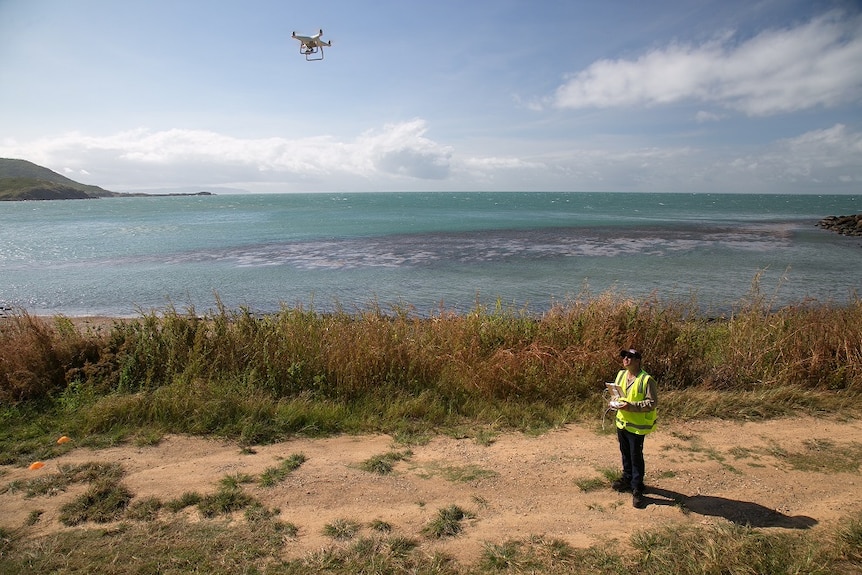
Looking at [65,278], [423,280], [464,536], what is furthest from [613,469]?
[65,278]

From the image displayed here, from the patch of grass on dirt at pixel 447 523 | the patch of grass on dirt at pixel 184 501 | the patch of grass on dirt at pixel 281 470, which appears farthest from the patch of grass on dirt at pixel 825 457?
the patch of grass on dirt at pixel 184 501

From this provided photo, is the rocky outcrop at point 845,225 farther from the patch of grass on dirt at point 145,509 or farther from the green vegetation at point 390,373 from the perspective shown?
the patch of grass on dirt at point 145,509

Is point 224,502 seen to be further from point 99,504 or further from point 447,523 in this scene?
point 447,523

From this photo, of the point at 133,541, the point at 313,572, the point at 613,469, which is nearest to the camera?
the point at 313,572

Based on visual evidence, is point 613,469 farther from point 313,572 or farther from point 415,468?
point 313,572

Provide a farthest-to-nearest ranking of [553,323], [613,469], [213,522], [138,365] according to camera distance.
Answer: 1. [553,323]
2. [138,365]
3. [613,469]
4. [213,522]

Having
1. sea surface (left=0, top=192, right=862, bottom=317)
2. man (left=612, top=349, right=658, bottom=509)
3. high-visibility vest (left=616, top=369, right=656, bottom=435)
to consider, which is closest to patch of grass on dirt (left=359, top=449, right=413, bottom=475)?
man (left=612, top=349, right=658, bottom=509)
